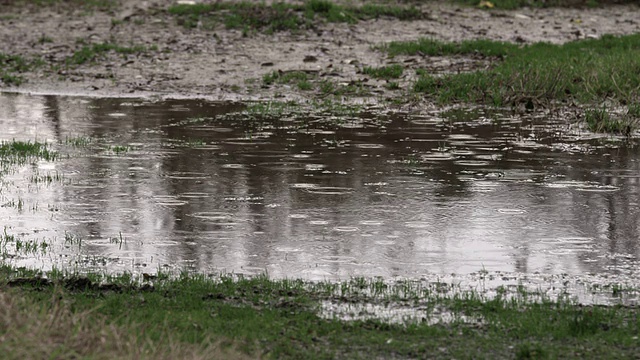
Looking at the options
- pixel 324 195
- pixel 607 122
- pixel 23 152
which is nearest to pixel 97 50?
pixel 23 152

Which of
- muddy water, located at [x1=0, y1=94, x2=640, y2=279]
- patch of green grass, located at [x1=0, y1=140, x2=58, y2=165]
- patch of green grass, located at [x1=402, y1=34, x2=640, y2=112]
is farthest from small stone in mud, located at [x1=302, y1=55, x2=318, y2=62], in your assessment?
patch of green grass, located at [x1=0, y1=140, x2=58, y2=165]

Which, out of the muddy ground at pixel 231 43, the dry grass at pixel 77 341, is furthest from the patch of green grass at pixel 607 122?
the dry grass at pixel 77 341

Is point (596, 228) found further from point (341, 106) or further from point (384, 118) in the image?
point (341, 106)

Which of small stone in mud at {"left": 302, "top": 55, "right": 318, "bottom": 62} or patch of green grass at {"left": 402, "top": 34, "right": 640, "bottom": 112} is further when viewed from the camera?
small stone in mud at {"left": 302, "top": 55, "right": 318, "bottom": 62}

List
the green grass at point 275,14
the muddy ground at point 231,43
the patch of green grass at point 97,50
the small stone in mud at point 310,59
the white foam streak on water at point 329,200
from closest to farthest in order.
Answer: the white foam streak on water at point 329,200, the muddy ground at point 231,43, the small stone in mud at point 310,59, the patch of green grass at point 97,50, the green grass at point 275,14

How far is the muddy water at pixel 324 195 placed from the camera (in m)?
8.74

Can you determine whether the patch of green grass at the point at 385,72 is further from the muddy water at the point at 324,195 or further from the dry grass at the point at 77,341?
the dry grass at the point at 77,341

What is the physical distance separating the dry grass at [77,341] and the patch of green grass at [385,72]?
12.8 metres

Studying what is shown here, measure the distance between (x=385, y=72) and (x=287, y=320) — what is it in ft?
40.4

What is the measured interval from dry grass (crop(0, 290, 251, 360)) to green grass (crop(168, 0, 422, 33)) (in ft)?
54.3

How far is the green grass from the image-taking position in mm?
22891

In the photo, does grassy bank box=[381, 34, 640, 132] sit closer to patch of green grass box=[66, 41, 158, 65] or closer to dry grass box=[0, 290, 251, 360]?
patch of green grass box=[66, 41, 158, 65]

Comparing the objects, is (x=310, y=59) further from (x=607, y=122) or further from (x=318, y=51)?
(x=607, y=122)

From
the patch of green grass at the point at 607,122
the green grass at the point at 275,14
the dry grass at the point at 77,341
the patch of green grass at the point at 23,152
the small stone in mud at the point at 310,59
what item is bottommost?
the patch of green grass at the point at 23,152
